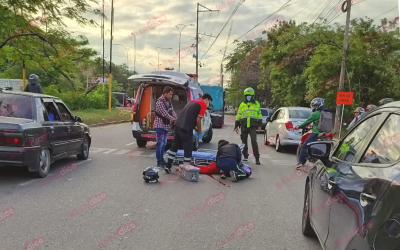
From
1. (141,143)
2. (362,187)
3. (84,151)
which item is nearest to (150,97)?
(141,143)

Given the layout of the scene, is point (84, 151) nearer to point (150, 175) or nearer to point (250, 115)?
point (150, 175)

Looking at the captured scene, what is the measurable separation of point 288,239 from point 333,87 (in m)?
19.4

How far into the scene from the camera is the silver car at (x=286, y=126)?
12234 millimetres

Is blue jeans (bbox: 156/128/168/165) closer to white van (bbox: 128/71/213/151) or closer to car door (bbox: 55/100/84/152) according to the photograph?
car door (bbox: 55/100/84/152)

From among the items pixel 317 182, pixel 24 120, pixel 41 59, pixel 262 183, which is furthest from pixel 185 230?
pixel 41 59

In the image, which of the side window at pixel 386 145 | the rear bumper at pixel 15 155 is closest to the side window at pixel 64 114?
the rear bumper at pixel 15 155

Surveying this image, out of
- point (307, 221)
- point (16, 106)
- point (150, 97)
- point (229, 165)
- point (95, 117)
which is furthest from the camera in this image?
point (95, 117)

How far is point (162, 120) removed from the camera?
8.26m

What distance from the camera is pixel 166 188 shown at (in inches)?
262

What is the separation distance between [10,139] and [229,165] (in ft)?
13.4

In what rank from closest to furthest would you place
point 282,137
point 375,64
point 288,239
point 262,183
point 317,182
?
1. point 317,182
2. point 288,239
3. point 262,183
4. point 282,137
5. point 375,64

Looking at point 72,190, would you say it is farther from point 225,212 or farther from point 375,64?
point 375,64

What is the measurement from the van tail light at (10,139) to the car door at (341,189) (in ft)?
16.1

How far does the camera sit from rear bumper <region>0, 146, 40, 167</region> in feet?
20.2
